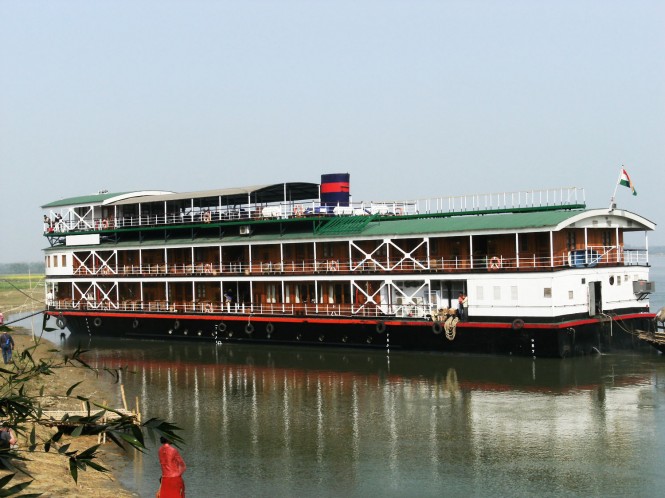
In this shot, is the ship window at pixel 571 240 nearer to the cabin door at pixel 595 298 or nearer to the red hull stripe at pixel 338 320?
the cabin door at pixel 595 298

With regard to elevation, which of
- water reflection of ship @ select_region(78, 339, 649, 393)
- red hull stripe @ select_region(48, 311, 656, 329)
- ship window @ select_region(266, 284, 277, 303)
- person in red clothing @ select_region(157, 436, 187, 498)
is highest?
ship window @ select_region(266, 284, 277, 303)

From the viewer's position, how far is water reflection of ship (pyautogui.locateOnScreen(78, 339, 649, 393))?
31391mm

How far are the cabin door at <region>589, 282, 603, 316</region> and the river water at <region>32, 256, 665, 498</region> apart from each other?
225cm

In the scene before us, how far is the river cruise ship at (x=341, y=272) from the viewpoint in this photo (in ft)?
122

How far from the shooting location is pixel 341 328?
139ft

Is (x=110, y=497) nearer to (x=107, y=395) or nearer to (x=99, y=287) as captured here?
(x=107, y=395)

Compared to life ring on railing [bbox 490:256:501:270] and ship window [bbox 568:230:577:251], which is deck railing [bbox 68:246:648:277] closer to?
life ring on railing [bbox 490:256:501:270]

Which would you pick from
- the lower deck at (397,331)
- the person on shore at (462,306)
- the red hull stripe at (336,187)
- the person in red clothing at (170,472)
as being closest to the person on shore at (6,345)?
the lower deck at (397,331)

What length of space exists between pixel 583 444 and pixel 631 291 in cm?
2025

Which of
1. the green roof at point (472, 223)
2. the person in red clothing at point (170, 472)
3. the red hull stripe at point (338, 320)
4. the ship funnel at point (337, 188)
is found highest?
the ship funnel at point (337, 188)

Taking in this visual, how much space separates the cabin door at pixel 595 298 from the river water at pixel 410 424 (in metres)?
2.25

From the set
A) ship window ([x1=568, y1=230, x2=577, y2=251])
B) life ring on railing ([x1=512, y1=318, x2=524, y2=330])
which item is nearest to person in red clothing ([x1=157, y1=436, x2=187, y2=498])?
life ring on railing ([x1=512, y1=318, x2=524, y2=330])

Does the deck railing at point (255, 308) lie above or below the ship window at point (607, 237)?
below

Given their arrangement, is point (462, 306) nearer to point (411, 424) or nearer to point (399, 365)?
point (399, 365)
